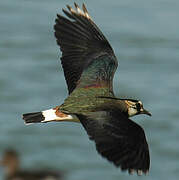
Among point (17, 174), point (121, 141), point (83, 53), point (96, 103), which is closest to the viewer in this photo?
point (121, 141)

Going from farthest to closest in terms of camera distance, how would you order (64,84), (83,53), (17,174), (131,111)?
(64,84) < (83,53) < (131,111) < (17,174)

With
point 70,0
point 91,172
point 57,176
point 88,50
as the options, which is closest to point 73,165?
point 91,172

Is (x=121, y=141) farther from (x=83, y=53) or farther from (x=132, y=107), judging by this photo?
(x=83, y=53)

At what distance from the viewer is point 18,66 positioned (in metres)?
17.3

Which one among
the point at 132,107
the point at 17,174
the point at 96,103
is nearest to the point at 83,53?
the point at 132,107

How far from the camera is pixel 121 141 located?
907cm

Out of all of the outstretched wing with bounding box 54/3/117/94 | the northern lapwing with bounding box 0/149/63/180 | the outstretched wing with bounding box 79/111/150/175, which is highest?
the outstretched wing with bounding box 54/3/117/94

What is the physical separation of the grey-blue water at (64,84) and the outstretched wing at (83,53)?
3352 millimetres

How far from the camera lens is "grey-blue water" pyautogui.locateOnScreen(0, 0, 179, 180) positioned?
1493cm

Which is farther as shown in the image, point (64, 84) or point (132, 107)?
point (64, 84)

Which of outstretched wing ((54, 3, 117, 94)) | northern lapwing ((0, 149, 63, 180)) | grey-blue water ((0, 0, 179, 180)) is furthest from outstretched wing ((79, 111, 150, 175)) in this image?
grey-blue water ((0, 0, 179, 180))

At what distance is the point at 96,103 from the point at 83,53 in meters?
1.35

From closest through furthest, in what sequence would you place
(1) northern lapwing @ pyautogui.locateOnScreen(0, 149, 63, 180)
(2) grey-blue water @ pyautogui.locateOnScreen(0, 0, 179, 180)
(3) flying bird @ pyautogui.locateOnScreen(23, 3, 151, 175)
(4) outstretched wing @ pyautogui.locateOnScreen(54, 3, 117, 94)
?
(3) flying bird @ pyautogui.locateOnScreen(23, 3, 151, 175), (1) northern lapwing @ pyautogui.locateOnScreen(0, 149, 63, 180), (4) outstretched wing @ pyautogui.locateOnScreen(54, 3, 117, 94), (2) grey-blue water @ pyautogui.locateOnScreen(0, 0, 179, 180)

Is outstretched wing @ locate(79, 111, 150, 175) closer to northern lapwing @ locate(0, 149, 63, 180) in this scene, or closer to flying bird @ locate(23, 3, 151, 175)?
flying bird @ locate(23, 3, 151, 175)
